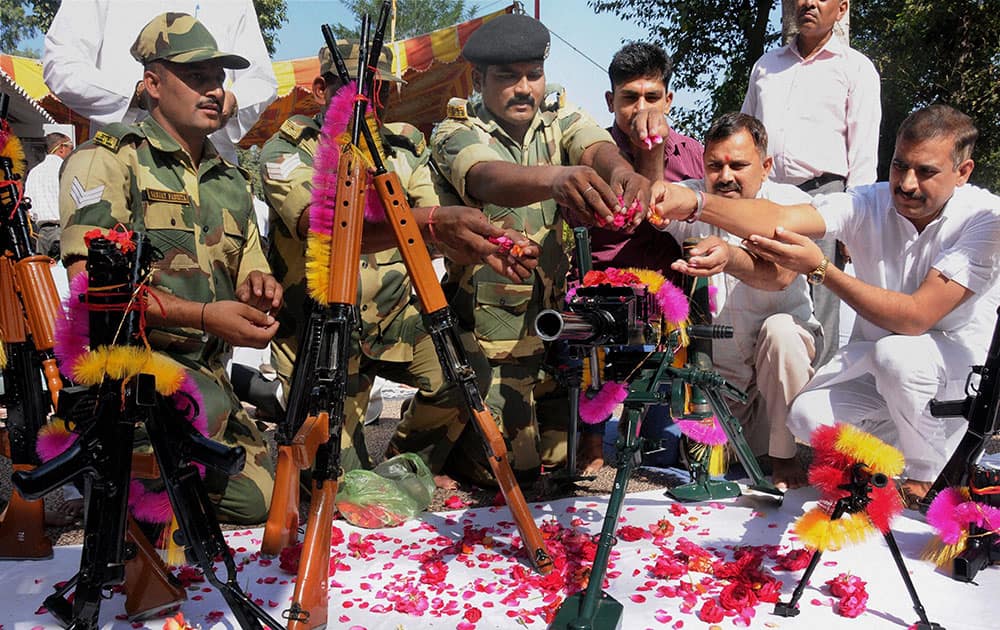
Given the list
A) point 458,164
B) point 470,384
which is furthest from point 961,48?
point 470,384

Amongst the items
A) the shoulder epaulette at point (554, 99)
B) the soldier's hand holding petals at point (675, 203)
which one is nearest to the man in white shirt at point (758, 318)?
the soldier's hand holding petals at point (675, 203)

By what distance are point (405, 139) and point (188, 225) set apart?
1254mm

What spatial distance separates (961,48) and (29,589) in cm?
1256

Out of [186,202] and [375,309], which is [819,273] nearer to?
[375,309]

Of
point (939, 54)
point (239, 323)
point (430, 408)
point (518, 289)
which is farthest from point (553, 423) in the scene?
point (939, 54)

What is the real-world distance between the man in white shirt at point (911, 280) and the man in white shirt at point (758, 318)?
0.21 metres

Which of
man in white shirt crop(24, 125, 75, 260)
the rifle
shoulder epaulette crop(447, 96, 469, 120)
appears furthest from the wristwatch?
man in white shirt crop(24, 125, 75, 260)

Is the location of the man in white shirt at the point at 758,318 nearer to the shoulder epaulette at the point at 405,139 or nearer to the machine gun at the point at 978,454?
the machine gun at the point at 978,454

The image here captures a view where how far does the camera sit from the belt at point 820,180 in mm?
5266

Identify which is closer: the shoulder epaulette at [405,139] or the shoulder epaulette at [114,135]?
the shoulder epaulette at [114,135]

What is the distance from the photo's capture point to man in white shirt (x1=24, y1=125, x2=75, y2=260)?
6588mm

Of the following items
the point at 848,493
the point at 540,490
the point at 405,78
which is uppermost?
the point at 405,78

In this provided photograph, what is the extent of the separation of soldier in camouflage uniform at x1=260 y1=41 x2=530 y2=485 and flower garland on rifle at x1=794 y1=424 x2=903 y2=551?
1.83 metres

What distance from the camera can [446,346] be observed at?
9.65ft
